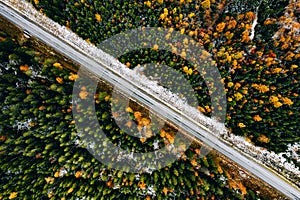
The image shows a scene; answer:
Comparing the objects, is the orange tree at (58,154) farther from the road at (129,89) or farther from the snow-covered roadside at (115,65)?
the snow-covered roadside at (115,65)

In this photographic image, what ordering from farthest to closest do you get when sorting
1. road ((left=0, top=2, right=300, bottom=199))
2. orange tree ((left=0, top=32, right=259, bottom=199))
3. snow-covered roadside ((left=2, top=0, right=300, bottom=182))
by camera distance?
snow-covered roadside ((left=2, top=0, right=300, bottom=182))
road ((left=0, top=2, right=300, bottom=199))
orange tree ((left=0, top=32, right=259, bottom=199))

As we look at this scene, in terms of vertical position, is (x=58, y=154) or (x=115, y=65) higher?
(x=115, y=65)

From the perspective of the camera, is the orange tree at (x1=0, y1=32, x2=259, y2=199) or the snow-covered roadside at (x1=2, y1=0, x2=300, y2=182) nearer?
the orange tree at (x1=0, y1=32, x2=259, y2=199)

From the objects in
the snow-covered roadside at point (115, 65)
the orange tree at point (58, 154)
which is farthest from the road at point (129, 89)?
the orange tree at point (58, 154)

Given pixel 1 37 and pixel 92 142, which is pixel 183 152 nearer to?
pixel 92 142

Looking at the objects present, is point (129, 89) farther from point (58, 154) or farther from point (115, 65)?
point (58, 154)

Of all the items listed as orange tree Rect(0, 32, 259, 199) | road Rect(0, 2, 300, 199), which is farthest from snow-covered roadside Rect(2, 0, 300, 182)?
orange tree Rect(0, 32, 259, 199)

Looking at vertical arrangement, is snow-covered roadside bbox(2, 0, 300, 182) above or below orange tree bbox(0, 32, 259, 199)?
above

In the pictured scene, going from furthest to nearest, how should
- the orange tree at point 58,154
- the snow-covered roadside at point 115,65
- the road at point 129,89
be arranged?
the snow-covered roadside at point 115,65
the road at point 129,89
the orange tree at point 58,154

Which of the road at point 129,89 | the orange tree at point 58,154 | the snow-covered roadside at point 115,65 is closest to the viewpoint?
the orange tree at point 58,154

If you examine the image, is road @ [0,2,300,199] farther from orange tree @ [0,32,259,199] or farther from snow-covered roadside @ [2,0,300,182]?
orange tree @ [0,32,259,199]

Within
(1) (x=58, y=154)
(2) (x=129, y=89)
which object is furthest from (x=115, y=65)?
(1) (x=58, y=154)

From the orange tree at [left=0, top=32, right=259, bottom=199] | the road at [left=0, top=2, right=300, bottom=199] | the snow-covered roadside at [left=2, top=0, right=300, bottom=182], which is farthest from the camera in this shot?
the snow-covered roadside at [left=2, top=0, right=300, bottom=182]
